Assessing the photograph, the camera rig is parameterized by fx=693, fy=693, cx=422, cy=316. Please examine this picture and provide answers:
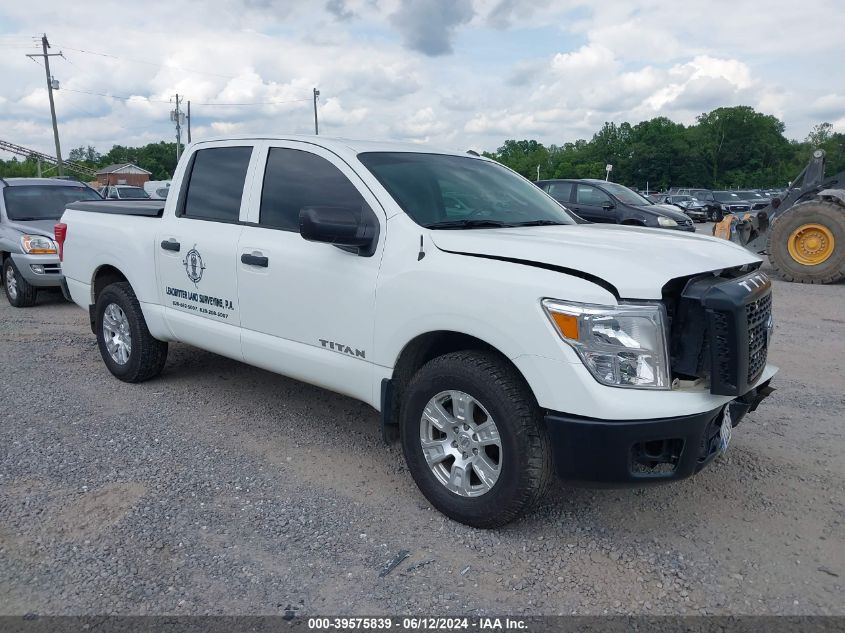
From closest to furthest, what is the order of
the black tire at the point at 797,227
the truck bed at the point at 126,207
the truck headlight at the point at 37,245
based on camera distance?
the truck bed at the point at 126,207 < the truck headlight at the point at 37,245 < the black tire at the point at 797,227

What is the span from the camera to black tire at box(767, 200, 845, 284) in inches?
420

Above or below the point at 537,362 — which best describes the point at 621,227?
above

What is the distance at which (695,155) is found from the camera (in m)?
90.1

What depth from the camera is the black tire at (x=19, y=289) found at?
354 inches

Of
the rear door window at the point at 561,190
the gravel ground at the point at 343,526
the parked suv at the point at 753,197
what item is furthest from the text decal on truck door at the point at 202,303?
the parked suv at the point at 753,197

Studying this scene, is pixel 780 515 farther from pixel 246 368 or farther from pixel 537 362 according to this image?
pixel 246 368

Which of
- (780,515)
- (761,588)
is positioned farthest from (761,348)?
(761,588)

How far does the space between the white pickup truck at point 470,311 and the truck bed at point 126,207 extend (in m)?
0.34

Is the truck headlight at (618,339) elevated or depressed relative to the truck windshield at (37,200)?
depressed

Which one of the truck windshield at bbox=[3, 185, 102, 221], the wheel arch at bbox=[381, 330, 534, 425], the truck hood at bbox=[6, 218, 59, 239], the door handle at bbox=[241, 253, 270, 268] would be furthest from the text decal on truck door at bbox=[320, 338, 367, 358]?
the truck windshield at bbox=[3, 185, 102, 221]

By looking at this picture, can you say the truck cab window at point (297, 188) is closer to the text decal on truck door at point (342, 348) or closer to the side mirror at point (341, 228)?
the side mirror at point (341, 228)

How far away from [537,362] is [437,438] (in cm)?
80

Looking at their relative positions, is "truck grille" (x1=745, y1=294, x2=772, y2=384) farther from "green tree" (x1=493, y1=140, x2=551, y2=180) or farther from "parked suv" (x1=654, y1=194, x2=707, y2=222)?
"green tree" (x1=493, y1=140, x2=551, y2=180)

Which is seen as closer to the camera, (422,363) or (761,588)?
(761,588)
